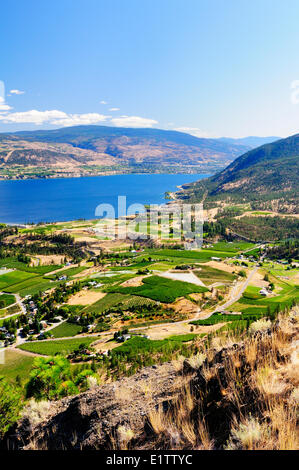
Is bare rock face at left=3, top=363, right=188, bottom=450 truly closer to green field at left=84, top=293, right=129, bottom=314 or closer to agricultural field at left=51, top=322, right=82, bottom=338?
agricultural field at left=51, top=322, right=82, bottom=338

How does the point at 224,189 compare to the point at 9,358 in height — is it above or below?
above

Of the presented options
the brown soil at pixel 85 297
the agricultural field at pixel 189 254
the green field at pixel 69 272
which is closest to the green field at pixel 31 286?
the green field at pixel 69 272

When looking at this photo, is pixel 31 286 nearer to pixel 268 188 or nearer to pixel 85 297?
pixel 85 297

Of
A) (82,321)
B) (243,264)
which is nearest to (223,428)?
(82,321)

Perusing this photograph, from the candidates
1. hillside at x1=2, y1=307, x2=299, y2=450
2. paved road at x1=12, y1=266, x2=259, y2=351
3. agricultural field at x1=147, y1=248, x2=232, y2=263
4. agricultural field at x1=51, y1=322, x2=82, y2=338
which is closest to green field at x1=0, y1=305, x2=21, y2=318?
paved road at x1=12, y1=266, x2=259, y2=351

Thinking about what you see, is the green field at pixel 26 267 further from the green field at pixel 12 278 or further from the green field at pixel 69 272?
the green field at pixel 69 272

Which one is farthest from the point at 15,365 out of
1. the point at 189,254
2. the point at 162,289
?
the point at 189,254
